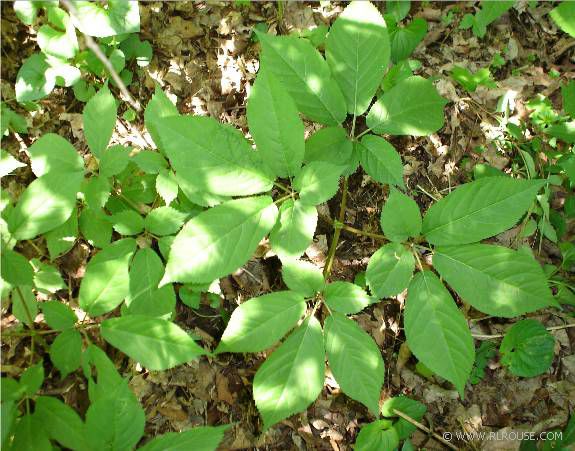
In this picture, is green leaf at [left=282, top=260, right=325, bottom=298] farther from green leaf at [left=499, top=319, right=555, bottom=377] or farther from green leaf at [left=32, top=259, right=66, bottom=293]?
green leaf at [left=499, top=319, right=555, bottom=377]

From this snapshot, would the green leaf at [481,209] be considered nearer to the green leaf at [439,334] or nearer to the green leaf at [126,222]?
the green leaf at [439,334]

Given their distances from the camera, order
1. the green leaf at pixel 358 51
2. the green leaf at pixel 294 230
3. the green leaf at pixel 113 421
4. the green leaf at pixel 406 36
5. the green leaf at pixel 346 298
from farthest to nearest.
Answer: the green leaf at pixel 406 36, the green leaf at pixel 358 51, the green leaf at pixel 346 298, the green leaf at pixel 294 230, the green leaf at pixel 113 421

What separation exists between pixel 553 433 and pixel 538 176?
52.6 inches

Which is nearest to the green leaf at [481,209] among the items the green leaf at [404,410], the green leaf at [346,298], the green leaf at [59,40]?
the green leaf at [346,298]

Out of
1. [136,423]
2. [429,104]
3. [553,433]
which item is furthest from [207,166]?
[553,433]

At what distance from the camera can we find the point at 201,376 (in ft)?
6.64

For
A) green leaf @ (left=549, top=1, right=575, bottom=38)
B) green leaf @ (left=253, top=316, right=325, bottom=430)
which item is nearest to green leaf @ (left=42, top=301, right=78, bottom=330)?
green leaf @ (left=253, top=316, right=325, bottom=430)

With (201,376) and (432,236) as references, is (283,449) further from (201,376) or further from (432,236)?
(432,236)

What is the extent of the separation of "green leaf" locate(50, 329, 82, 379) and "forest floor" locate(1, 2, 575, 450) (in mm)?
322

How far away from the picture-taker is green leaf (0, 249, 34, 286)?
147cm

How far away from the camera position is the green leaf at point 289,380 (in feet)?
5.01

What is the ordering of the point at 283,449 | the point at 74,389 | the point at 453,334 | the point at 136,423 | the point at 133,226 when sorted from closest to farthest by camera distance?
the point at 136,423
the point at 453,334
the point at 133,226
the point at 74,389
the point at 283,449

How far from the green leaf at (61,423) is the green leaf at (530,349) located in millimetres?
1809

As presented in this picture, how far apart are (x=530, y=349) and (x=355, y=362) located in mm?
1023
